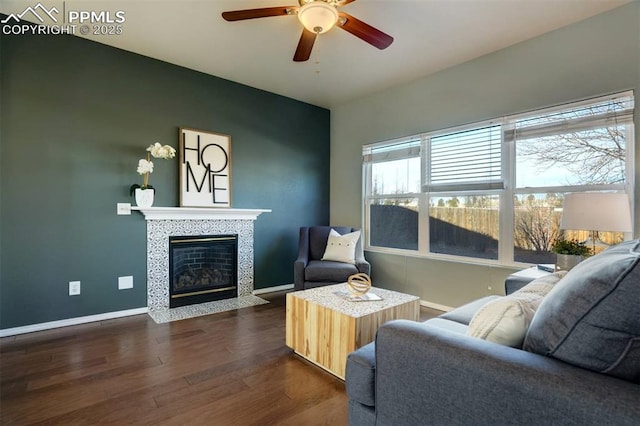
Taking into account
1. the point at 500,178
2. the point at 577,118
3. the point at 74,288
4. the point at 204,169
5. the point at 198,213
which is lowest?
the point at 74,288

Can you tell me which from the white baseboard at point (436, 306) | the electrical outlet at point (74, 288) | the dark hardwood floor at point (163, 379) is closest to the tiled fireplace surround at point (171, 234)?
the dark hardwood floor at point (163, 379)

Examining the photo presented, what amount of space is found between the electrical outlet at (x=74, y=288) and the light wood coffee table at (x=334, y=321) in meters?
2.12

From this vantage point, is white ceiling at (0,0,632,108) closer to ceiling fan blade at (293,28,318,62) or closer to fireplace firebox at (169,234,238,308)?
ceiling fan blade at (293,28,318,62)

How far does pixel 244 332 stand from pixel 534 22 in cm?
362

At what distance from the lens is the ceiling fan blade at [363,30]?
6.83ft

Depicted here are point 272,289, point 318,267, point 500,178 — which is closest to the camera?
point 500,178

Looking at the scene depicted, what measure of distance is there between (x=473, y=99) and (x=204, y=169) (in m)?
3.07

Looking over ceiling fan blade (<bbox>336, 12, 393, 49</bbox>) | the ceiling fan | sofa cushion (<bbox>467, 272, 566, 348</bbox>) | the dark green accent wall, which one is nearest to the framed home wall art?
the dark green accent wall

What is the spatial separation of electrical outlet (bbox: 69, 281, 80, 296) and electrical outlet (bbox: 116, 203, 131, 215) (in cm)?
75

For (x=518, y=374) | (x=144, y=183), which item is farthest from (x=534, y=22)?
(x=144, y=183)

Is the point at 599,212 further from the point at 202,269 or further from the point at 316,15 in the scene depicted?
the point at 202,269

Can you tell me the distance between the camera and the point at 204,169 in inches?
146

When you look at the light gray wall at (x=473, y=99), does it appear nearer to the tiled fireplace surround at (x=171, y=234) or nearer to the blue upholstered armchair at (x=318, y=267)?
the blue upholstered armchair at (x=318, y=267)

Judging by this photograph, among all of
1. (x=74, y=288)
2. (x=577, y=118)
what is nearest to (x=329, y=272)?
(x=74, y=288)
